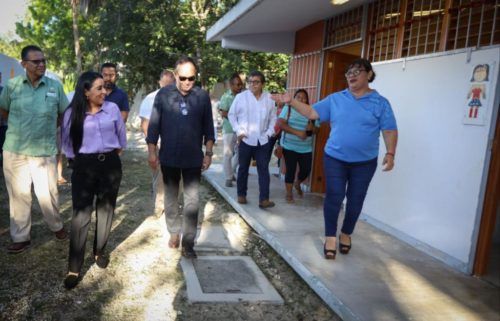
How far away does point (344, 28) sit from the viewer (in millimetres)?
6047

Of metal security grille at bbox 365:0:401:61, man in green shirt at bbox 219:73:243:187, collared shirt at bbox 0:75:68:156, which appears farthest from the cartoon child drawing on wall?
man in green shirt at bbox 219:73:243:187

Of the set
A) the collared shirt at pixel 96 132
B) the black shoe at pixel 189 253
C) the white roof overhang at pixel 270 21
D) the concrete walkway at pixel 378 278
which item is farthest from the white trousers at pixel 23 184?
the white roof overhang at pixel 270 21

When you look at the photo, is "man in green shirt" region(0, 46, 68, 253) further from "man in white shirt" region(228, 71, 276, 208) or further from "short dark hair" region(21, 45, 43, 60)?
"man in white shirt" region(228, 71, 276, 208)

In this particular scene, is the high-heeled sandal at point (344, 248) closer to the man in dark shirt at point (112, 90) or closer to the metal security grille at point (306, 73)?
the man in dark shirt at point (112, 90)

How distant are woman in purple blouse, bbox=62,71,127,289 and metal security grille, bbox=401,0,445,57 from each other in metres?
3.31

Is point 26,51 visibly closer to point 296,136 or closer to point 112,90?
point 112,90

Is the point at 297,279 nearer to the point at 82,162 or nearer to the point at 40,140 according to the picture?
the point at 82,162

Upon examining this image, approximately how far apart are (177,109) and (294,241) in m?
1.86

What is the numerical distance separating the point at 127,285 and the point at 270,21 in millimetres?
4811

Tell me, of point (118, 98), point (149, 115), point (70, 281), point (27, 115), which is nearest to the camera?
point (70, 281)

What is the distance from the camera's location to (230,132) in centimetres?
717

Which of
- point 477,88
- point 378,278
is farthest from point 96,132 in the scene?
point 477,88

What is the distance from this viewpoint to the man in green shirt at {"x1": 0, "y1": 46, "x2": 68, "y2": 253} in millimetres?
3855

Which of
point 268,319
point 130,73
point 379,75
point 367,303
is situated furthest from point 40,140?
point 130,73
